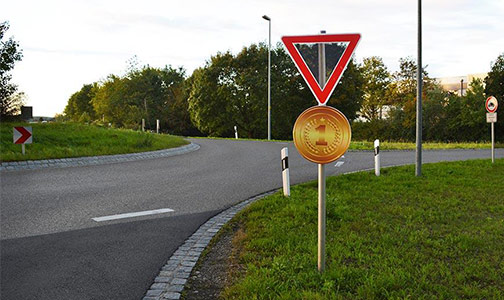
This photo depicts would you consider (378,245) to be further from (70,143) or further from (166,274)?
(70,143)

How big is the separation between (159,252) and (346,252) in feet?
7.09

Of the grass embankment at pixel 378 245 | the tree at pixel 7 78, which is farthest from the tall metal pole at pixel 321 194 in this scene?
the tree at pixel 7 78

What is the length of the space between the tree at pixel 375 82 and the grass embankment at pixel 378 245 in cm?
4852

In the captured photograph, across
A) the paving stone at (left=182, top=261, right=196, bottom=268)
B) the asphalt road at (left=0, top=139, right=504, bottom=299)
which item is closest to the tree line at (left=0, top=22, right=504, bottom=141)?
the asphalt road at (left=0, top=139, right=504, bottom=299)

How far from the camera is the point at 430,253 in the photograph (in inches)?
187

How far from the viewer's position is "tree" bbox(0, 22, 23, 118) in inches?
794

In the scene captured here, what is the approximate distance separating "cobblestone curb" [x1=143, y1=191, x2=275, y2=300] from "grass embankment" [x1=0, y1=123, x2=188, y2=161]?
9452mm

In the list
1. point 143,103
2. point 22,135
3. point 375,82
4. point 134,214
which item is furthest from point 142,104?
point 134,214

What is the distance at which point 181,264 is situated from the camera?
4.59 metres

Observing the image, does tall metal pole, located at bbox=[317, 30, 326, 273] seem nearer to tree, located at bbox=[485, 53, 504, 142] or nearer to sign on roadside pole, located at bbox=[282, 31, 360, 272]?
sign on roadside pole, located at bbox=[282, 31, 360, 272]

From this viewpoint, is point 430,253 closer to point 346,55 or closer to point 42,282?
point 346,55

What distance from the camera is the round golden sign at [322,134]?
399cm

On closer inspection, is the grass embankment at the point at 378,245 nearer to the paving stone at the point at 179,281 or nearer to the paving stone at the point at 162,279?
the paving stone at the point at 179,281

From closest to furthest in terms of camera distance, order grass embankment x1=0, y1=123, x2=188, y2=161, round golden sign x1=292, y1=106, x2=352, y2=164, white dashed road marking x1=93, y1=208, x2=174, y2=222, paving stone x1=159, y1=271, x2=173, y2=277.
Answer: round golden sign x1=292, y1=106, x2=352, y2=164 → paving stone x1=159, y1=271, x2=173, y2=277 → white dashed road marking x1=93, y1=208, x2=174, y2=222 → grass embankment x1=0, y1=123, x2=188, y2=161
